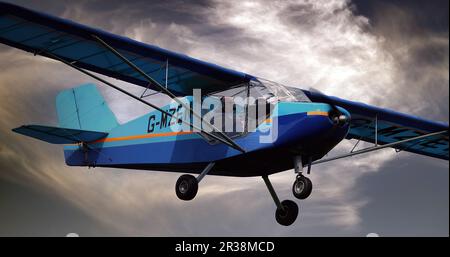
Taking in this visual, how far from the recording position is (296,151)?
514 inches

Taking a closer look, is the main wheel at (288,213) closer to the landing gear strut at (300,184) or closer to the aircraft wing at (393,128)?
the landing gear strut at (300,184)

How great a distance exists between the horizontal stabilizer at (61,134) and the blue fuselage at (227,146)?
1.03 ft

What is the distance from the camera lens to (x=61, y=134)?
1723 centimetres

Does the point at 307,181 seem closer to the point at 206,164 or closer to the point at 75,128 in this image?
the point at 206,164

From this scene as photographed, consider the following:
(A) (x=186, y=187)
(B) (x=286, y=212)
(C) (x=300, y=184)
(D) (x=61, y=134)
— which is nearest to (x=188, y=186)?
(A) (x=186, y=187)

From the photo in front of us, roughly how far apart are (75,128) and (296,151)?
8.42m

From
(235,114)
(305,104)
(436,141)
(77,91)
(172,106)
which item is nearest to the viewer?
(305,104)

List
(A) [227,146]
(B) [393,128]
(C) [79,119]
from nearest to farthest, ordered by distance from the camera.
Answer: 1. (A) [227,146]
2. (B) [393,128]
3. (C) [79,119]

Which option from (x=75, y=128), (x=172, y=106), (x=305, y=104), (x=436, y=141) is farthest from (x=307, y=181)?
(x=75, y=128)

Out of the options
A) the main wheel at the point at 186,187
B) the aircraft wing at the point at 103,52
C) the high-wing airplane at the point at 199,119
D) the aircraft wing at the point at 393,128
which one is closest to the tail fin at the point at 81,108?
the high-wing airplane at the point at 199,119

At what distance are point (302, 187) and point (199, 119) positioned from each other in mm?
2784

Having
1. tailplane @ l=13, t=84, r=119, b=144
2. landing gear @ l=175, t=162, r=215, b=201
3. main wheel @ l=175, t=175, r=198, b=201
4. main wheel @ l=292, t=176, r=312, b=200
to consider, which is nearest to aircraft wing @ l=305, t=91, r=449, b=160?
main wheel @ l=292, t=176, r=312, b=200

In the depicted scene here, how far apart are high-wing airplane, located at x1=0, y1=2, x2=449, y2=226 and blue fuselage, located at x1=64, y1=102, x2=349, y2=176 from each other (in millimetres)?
22

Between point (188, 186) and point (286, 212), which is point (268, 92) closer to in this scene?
point (188, 186)
